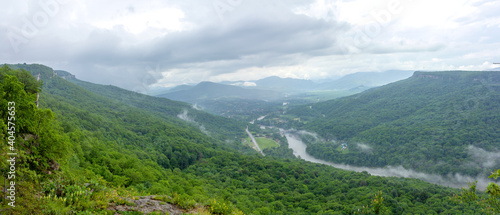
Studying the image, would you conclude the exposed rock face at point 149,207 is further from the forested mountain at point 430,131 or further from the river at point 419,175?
the river at point 419,175

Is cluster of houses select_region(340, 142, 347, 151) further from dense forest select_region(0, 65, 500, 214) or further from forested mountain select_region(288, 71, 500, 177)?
dense forest select_region(0, 65, 500, 214)

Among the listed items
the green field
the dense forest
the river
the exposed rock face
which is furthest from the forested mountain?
the exposed rock face

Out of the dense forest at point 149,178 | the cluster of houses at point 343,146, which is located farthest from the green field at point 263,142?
the dense forest at point 149,178

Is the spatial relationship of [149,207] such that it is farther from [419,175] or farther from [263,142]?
[263,142]

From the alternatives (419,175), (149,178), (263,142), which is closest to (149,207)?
(149,178)

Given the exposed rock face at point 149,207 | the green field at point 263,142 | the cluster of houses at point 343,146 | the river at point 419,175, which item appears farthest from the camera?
the green field at point 263,142

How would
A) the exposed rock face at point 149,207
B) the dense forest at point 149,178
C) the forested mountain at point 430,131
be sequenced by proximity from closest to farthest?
the dense forest at point 149,178 < the exposed rock face at point 149,207 < the forested mountain at point 430,131
